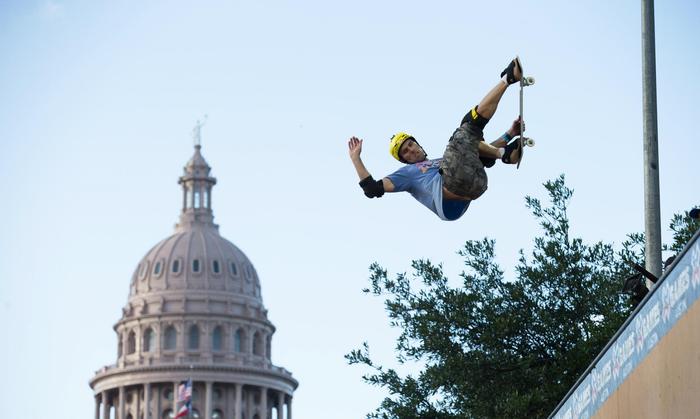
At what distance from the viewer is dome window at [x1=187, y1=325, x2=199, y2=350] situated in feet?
610

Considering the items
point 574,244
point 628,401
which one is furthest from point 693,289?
point 574,244

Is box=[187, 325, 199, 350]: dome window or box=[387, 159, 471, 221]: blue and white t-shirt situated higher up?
box=[187, 325, 199, 350]: dome window

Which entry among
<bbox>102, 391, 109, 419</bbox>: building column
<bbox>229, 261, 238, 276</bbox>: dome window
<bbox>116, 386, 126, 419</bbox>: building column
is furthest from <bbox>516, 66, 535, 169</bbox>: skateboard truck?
<bbox>102, 391, 109, 419</bbox>: building column

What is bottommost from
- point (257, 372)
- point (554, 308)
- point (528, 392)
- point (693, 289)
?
point (693, 289)

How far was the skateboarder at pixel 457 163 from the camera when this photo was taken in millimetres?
17766

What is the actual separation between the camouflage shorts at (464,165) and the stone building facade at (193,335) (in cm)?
16572

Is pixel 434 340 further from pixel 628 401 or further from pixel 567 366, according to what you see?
pixel 628 401

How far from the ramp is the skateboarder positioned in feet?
8.67

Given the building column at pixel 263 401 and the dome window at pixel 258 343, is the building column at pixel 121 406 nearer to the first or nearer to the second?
the building column at pixel 263 401

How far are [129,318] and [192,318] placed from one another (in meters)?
6.85

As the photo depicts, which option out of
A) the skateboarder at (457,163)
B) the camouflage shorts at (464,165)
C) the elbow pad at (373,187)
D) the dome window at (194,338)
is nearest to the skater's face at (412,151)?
the skateboarder at (457,163)

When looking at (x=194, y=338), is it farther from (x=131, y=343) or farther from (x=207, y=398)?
(x=131, y=343)

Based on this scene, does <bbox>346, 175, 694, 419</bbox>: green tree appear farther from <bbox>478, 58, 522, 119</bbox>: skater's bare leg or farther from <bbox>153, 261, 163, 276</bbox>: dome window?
<bbox>153, 261, 163, 276</bbox>: dome window

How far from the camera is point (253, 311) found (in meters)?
188
